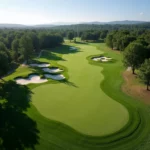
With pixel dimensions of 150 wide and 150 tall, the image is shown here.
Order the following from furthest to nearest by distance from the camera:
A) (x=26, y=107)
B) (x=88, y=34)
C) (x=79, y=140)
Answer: (x=88, y=34) < (x=26, y=107) < (x=79, y=140)

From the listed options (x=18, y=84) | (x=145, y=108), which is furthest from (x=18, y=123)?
(x=145, y=108)

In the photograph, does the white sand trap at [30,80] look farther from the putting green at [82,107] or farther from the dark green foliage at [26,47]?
the dark green foliage at [26,47]

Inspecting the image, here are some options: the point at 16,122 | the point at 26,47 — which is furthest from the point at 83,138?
the point at 26,47

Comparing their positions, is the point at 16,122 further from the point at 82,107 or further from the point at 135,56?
the point at 135,56

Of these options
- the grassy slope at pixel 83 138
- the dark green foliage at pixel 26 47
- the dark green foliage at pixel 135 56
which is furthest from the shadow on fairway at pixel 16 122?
the dark green foliage at pixel 26 47

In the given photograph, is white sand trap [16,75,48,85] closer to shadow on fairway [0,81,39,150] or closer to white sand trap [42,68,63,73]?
shadow on fairway [0,81,39,150]

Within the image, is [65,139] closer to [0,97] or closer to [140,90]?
[0,97]

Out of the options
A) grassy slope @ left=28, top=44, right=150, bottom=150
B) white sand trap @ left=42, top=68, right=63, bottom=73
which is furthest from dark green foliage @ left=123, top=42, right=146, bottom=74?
grassy slope @ left=28, top=44, right=150, bottom=150
